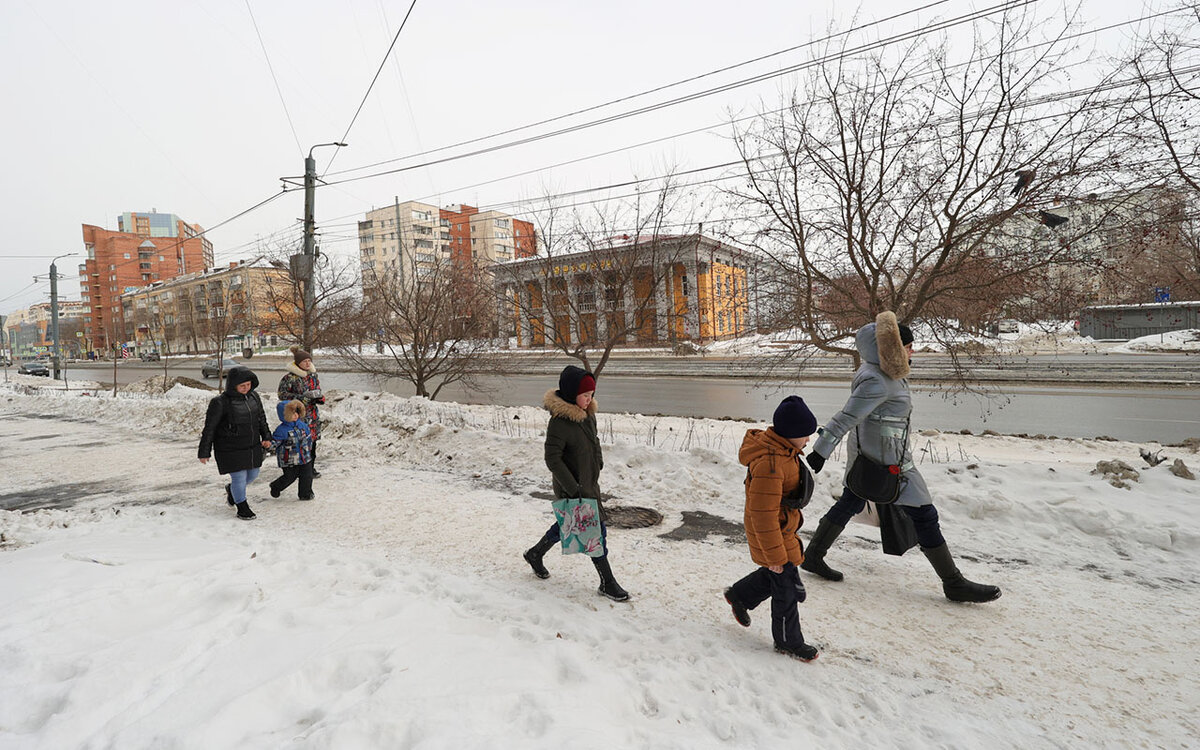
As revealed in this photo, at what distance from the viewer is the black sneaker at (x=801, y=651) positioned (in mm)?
3055

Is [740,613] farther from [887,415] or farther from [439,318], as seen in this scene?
[439,318]

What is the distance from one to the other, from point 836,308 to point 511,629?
20.8 feet

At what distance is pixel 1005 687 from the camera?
9.34 feet

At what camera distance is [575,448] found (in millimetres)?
3881

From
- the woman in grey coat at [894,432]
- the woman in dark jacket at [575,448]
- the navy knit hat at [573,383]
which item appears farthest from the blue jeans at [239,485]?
the woman in grey coat at [894,432]

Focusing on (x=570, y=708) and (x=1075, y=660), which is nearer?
(x=570, y=708)

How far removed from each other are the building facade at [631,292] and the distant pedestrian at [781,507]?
18.3ft

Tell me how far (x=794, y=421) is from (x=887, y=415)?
116 cm

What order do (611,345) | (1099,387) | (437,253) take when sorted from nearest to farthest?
(611,345)
(437,253)
(1099,387)

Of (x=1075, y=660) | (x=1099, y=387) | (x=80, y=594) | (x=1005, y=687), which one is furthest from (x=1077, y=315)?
(x=1099, y=387)

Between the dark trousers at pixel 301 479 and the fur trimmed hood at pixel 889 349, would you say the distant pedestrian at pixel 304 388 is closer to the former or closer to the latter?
the dark trousers at pixel 301 479

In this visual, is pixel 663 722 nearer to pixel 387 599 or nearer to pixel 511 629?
pixel 511 629

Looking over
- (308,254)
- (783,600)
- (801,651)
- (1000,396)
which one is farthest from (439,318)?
(1000,396)

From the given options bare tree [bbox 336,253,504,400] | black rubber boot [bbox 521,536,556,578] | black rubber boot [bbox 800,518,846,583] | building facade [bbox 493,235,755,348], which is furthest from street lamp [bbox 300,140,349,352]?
black rubber boot [bbox 800,518,846,583]
